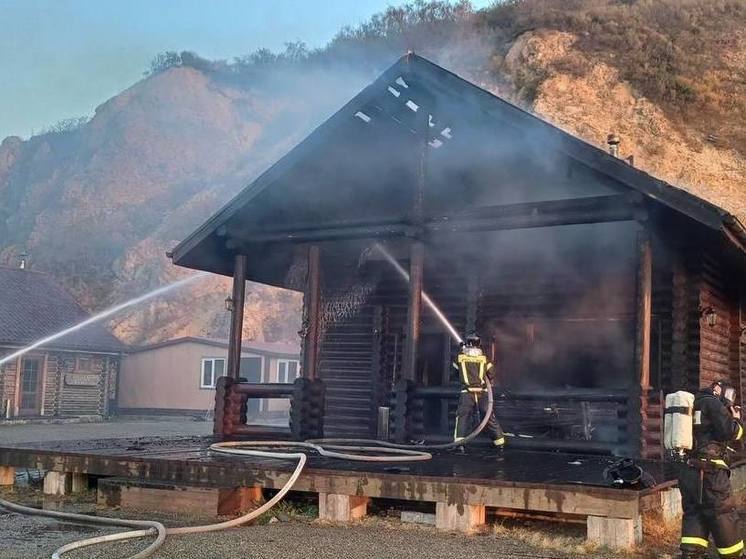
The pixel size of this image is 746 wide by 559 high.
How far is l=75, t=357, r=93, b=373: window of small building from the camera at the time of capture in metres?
30.4

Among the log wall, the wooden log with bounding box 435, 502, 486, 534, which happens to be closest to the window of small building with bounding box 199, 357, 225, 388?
the log wall

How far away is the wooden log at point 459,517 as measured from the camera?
664cm

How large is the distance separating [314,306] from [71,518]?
4.72 m

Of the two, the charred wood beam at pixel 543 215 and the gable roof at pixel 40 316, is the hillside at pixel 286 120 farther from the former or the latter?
the charred wood beam at pixel 543 215

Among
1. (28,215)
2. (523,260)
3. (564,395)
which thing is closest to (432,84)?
(523,260)

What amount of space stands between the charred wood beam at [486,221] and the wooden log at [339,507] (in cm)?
408

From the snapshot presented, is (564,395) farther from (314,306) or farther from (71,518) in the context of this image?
(71,518)

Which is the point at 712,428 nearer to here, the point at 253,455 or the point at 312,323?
the point at 253,455

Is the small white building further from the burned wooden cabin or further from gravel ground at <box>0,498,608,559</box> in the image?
gravel ground at <box>0,498,608,559</box>

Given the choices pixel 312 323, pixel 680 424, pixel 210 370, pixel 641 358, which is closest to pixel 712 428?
pixel 680 424

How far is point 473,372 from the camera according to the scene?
965cm

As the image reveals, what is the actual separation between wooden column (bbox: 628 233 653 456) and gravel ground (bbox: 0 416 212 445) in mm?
11299

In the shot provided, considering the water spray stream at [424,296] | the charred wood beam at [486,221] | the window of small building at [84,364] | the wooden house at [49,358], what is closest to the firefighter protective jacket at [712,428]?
the charred wood beam at [486,221]

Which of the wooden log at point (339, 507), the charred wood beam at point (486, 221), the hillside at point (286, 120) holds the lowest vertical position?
the wooden log at point (339, 507)
